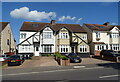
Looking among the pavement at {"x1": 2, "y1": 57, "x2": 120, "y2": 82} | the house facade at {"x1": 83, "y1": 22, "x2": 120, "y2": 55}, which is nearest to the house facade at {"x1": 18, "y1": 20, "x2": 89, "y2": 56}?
the house facade at {"x1": 83, "y1": 22, "x2": 120, "y2": 55}

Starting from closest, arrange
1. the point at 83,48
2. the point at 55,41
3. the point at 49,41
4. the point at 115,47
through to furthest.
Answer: the point at 49,41, the point at 55,41, the point at 83,48, the point at 115,47

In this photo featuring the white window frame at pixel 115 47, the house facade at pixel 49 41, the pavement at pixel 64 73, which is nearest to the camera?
the pavement at pixel 64 73

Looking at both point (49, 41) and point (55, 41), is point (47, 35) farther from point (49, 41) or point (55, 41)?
point (55, 41)

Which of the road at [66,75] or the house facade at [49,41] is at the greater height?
the house facade at [49,41]

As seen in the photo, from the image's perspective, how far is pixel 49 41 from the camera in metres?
31.7

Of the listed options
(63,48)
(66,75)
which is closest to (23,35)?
(63,48)

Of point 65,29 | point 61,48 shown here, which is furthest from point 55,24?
point 61,48

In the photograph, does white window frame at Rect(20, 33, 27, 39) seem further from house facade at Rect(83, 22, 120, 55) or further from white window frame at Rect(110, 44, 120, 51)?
white window frame at Rect(110, 44, 120, 51)

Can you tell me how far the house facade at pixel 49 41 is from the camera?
31.4 meters

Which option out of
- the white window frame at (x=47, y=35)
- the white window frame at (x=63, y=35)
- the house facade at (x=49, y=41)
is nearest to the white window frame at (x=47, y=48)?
the house facade at (x=49, y=41)

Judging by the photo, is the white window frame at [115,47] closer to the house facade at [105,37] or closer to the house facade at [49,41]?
the house facade at [105,37]

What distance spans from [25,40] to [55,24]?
36.3 feet

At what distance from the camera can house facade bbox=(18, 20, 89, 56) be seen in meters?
31.4

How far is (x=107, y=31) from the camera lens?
125ft
